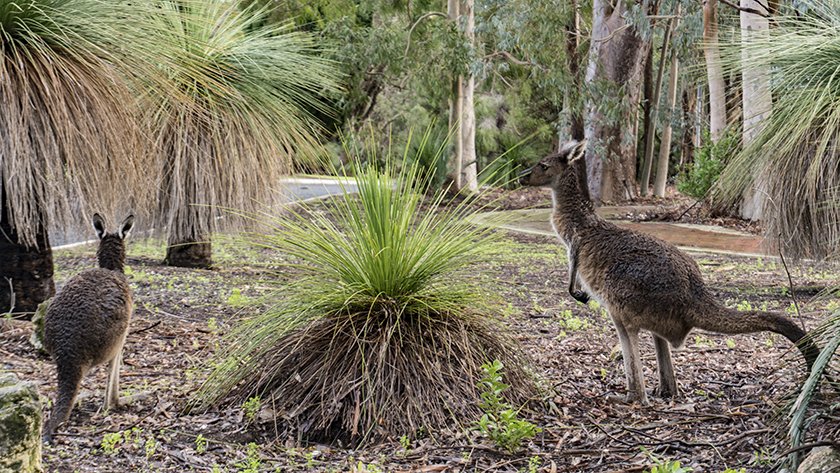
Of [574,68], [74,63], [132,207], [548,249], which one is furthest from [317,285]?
[574,68]

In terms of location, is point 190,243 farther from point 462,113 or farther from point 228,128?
point 462,113

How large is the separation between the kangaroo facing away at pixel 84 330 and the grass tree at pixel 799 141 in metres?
4.99

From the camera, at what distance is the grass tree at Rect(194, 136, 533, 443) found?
16.6 ft

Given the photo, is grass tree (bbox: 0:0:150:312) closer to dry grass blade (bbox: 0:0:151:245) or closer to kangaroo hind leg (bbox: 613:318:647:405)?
dry grass blade (bbox: 0:0:151:245)

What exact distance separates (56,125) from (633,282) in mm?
3901

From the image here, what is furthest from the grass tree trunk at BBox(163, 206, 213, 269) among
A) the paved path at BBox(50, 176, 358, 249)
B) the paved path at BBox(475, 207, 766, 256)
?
the paved path at BBox(475, 207, 766, 256)

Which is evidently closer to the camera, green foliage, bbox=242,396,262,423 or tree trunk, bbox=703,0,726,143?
green foliage, bbox=242,396,262,423

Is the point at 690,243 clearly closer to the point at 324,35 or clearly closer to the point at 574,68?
the point at 574,68

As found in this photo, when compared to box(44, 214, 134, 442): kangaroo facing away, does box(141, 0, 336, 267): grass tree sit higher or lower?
higher

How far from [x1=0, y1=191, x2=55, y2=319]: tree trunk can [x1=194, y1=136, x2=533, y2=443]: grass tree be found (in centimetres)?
217

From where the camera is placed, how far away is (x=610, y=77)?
19.9 metres

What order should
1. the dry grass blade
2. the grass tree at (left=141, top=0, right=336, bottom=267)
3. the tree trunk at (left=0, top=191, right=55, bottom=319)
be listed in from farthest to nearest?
the grass tree at (left=141, top=0, right=336, bottom=267)
the tree trunk at (left=0, top=191, right=55, bottom=319)
the dry grass blade

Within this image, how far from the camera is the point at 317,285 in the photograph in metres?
5.48

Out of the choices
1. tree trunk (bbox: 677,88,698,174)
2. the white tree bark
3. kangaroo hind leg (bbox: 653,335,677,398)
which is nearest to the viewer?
kangaroo hind leg (bbox: 653,335,677,398)
